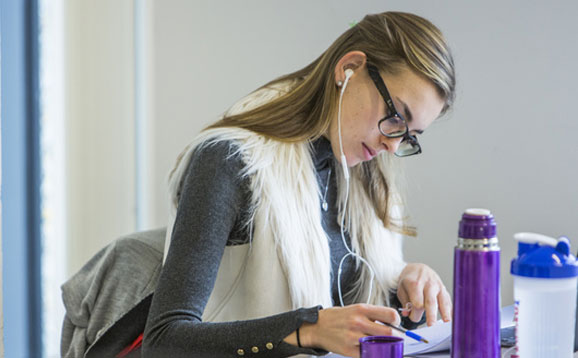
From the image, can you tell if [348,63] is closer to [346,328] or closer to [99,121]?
[346,328]

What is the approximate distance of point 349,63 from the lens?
1235mm

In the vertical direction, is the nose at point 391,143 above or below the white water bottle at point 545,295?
above

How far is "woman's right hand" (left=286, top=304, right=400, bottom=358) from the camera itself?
80cm

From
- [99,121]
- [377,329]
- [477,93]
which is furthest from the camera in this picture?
[99,121]

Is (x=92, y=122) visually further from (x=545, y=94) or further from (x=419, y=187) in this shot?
(x=545, y=94)

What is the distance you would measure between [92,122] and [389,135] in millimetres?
1455

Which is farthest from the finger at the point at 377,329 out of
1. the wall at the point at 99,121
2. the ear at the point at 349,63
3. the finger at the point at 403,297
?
the wall at the point at 99,121

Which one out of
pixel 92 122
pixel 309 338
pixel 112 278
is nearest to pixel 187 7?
pixel 92 122

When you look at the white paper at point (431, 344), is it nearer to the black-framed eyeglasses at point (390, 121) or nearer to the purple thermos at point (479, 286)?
the purple thermos at point (479, 286)

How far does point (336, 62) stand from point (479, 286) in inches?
27.2

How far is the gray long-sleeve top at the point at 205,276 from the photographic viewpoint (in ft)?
2.85

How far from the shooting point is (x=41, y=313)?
2.08m

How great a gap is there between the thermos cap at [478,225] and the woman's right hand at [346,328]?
0.17m

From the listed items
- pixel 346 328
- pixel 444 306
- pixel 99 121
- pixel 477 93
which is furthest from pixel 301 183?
pixel 99 121
